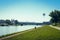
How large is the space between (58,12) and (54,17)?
7122 mm

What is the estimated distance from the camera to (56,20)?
166m

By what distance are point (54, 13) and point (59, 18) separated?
7.49 metres

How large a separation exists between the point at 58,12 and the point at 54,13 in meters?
5.42

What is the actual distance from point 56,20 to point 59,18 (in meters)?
5.00

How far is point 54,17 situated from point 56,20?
3773 mm

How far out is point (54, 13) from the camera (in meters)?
165

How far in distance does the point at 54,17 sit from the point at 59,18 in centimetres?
589

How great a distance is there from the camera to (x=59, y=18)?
162500 millimetres

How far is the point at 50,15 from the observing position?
16825cm

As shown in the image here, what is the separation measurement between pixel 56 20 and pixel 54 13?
7652 millimetres

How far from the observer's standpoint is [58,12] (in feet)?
551

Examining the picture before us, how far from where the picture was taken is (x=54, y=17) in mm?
166125
